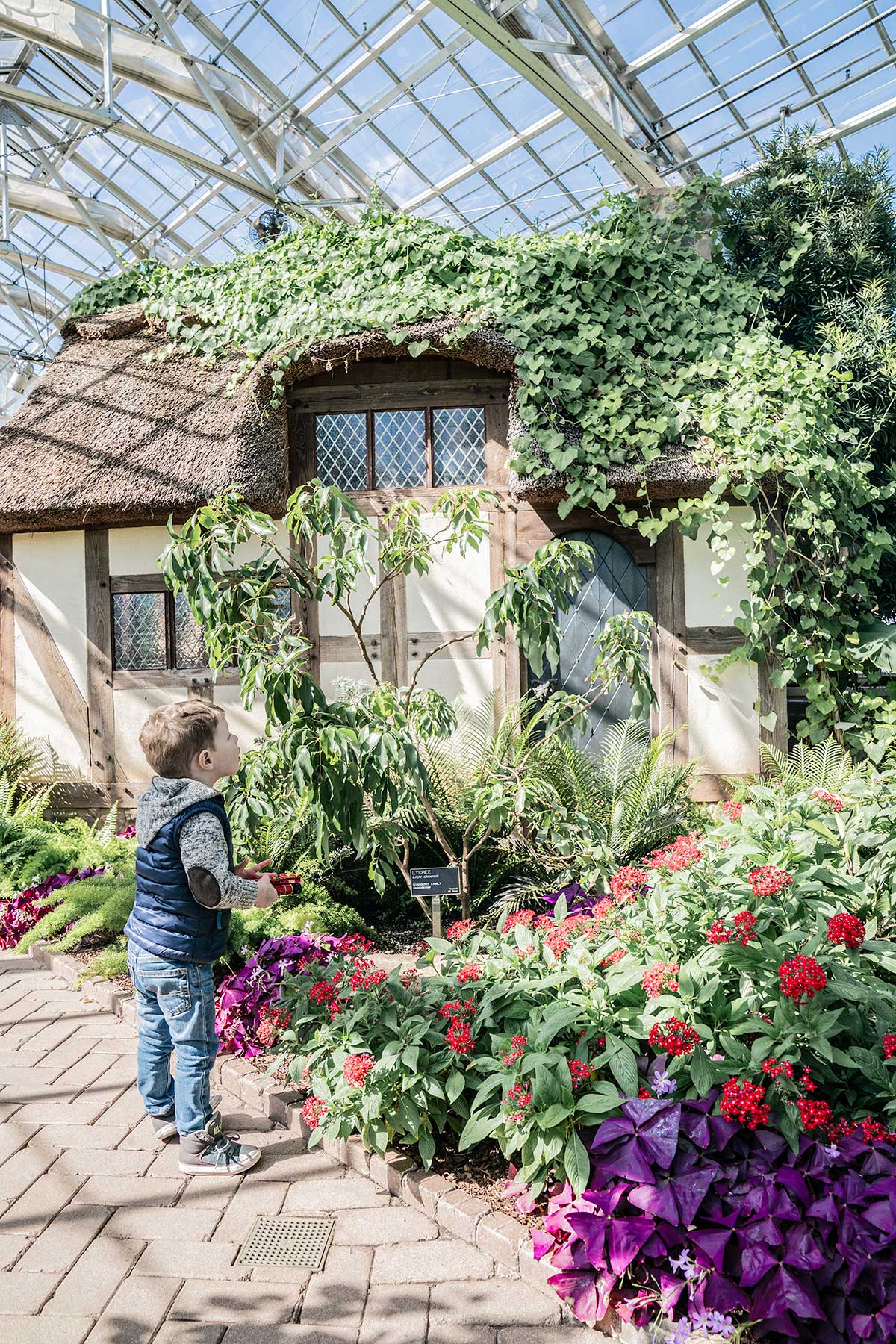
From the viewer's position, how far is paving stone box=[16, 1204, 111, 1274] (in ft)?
7.26

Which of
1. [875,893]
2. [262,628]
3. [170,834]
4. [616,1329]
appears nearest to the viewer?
[616,1329]

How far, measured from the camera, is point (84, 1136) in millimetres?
2848

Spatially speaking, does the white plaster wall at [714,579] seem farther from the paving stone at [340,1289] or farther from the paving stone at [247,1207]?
the paving stone at [340,1289]

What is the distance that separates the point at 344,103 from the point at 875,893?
34.5 ft

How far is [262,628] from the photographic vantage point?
3697 millimetres

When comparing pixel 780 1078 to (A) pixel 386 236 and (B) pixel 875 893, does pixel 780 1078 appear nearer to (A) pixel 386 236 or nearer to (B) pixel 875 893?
(B) pixel 875 893

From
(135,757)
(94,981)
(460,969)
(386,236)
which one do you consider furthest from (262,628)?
(386,236)

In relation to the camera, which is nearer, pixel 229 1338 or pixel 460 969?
pixel 229 1338

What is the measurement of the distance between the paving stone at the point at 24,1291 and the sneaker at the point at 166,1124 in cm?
61

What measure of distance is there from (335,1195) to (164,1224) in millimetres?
471

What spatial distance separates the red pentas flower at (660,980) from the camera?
224 centimetres

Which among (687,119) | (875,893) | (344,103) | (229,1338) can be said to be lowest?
(229,1338)

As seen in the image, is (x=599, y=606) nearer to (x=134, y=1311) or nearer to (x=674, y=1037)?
(x=674, y=1037)

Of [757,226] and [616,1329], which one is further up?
[757,226]
